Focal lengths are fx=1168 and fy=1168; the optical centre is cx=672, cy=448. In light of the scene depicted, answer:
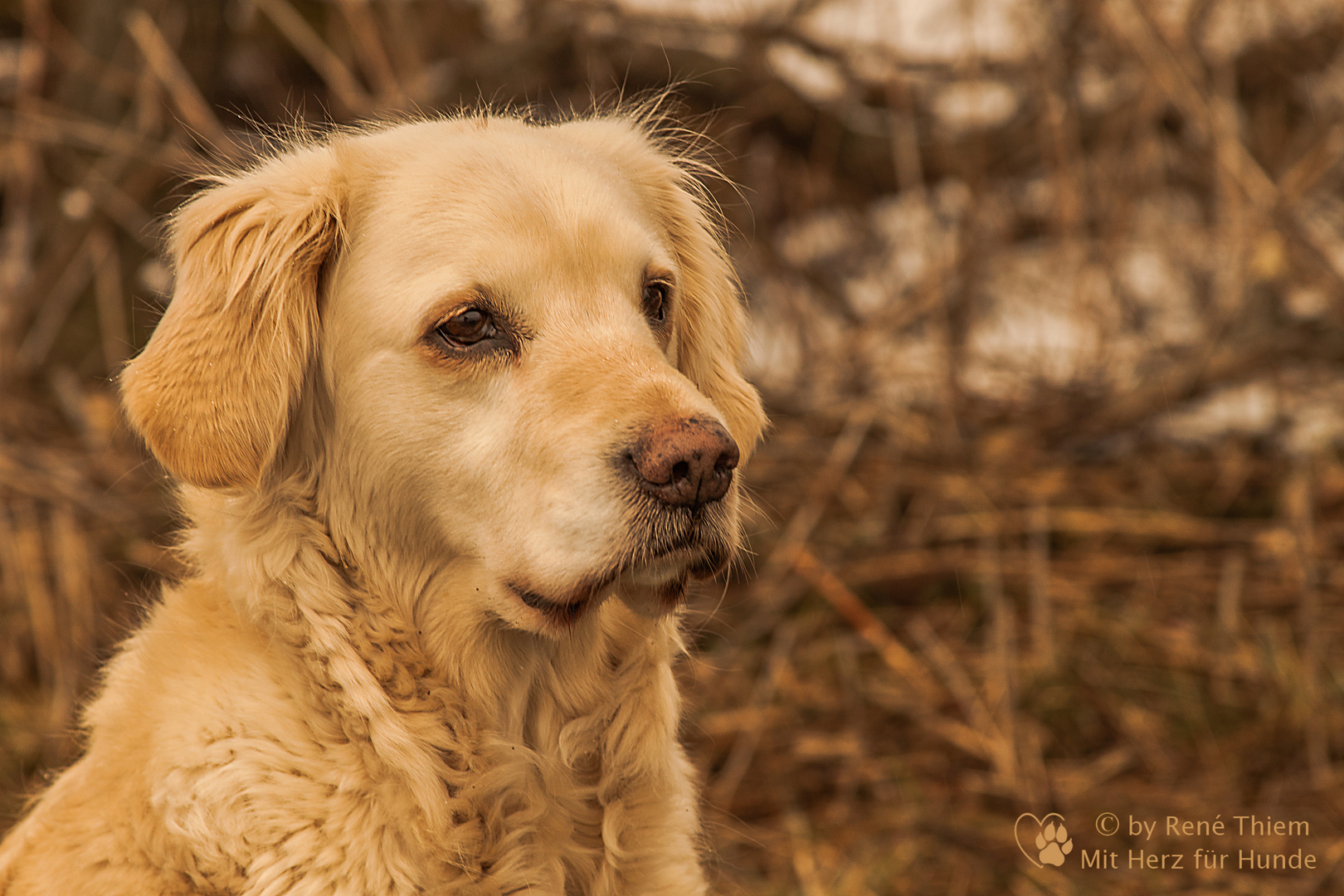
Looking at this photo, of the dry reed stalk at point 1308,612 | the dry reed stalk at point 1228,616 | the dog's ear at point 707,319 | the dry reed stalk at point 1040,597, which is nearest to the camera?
the dog's ear at point 707,319

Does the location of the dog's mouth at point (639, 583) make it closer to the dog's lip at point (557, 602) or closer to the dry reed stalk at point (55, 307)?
the dog's lip at point (557, 602)

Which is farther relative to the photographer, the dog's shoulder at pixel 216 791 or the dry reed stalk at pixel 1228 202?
the dry reed stalk at pixel 1228 202

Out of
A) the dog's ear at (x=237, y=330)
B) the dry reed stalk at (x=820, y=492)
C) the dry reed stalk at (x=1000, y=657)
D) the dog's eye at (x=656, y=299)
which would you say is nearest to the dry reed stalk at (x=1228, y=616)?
the dry reed stalk at (x=1000, y=657)

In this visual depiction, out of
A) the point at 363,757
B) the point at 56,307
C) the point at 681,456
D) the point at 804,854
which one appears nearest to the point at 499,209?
the point at 681,456

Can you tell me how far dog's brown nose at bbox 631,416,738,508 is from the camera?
2230mm

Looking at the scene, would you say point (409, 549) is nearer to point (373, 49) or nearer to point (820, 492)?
point (820, 492)

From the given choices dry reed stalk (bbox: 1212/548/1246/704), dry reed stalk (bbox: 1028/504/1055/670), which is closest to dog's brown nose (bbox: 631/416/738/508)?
dry reed stalk (bbox: 1028/504/1055/670)

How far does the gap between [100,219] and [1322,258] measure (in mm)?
5885

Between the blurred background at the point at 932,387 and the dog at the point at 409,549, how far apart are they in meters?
1.85

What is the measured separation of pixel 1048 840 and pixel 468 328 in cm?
306

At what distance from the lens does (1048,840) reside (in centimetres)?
428

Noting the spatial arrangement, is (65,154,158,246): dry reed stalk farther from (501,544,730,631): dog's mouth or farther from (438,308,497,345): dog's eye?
(501,544,730,631): dog's mouth

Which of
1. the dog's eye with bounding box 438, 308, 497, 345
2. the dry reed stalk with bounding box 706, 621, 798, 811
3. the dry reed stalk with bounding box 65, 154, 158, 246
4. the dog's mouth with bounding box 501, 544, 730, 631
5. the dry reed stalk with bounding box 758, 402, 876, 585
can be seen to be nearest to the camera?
the dog's mouth with bounding box 501, 544, 730, 631

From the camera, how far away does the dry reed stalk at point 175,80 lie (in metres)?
5.34
